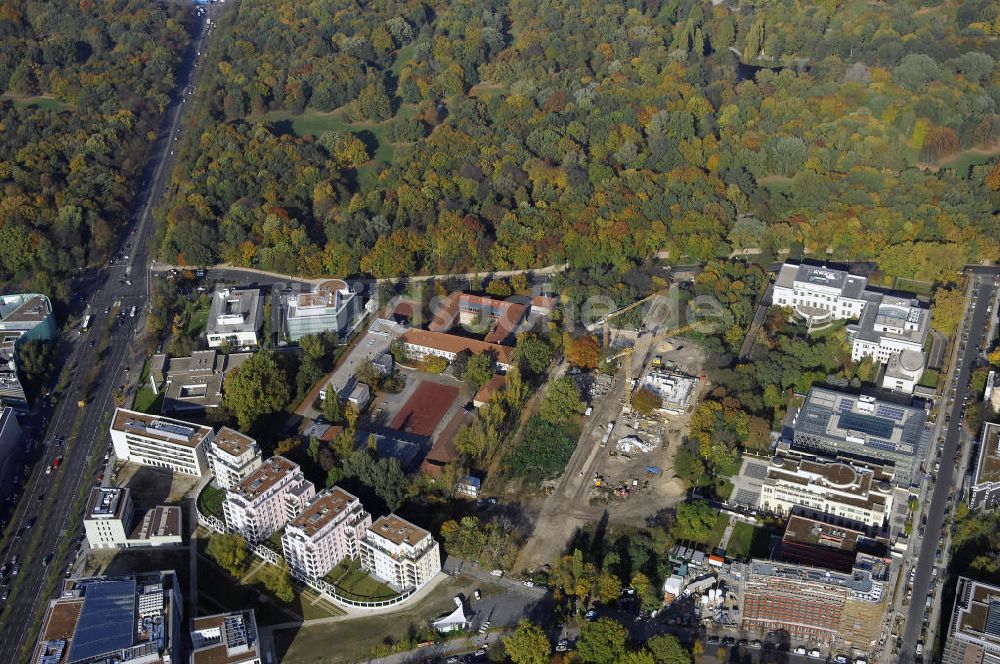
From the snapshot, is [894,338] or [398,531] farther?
[894,338]

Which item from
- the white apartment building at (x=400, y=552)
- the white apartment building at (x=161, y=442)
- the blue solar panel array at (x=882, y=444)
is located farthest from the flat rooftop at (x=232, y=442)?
the blue solar panel array at (x=882, y=444)

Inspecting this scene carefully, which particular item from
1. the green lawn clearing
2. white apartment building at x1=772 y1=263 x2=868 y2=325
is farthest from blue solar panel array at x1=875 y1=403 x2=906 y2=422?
the green lawn clearing

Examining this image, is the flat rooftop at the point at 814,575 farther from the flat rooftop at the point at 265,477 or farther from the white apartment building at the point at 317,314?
the white apartment building at the point at 317,314

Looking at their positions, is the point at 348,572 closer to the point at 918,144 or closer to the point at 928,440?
the point at 928,440

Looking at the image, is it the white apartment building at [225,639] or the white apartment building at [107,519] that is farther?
the white apartment building at [107,519]

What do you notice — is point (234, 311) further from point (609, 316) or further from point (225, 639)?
point (225, 639)

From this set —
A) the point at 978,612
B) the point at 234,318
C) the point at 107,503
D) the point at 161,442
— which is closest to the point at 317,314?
the point at 234,318

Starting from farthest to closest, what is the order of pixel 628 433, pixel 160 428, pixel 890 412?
pixel 628 433
pixel 890 412
pixel 160 428

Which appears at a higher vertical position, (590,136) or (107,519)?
(590,136)
